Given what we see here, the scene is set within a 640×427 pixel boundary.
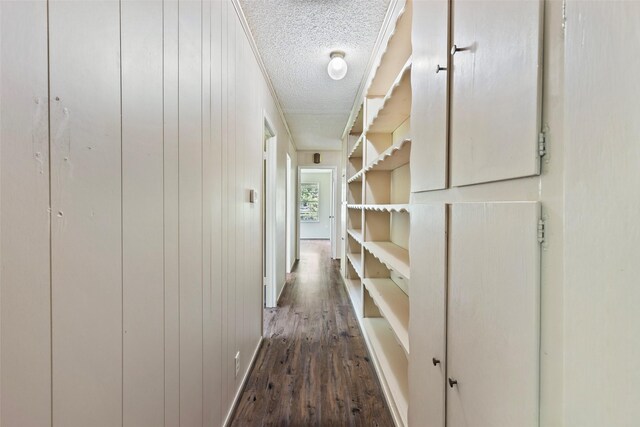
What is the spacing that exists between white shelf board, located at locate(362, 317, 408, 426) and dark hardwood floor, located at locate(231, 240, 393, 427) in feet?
0.43

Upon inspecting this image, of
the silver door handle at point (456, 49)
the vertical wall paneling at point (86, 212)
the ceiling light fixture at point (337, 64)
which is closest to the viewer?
the vertical wall paneling at point (86, 212)

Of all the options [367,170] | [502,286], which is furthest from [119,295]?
[367,170]

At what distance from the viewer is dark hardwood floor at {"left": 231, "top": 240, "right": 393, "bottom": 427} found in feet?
5.32

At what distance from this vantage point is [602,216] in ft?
1.41

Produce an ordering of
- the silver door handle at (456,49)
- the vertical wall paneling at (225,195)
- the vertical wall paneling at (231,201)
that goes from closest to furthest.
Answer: the silver door handle at (456,49) < the vertical wall paneling at (225,195) < the vertical wall paneling at (231,201)

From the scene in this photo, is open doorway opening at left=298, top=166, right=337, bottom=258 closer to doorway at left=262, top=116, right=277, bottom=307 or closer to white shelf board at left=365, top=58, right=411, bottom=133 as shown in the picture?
doorway at left=262, top=116, right=277, bottom=307

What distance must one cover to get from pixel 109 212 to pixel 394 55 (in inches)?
72.8

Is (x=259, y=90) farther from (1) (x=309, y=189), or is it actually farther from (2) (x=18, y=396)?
(1) (x=309, y=189)

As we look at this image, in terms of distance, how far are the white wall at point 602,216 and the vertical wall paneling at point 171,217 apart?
991 mm

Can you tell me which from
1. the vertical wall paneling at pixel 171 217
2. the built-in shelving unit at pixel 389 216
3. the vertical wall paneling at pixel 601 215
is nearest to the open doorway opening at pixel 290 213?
the built-in shelving unit at pixel 389 216

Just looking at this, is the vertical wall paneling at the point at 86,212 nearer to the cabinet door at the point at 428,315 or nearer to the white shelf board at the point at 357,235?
the cabinet door at the point at 428,315

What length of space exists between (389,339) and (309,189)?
820 centimetres

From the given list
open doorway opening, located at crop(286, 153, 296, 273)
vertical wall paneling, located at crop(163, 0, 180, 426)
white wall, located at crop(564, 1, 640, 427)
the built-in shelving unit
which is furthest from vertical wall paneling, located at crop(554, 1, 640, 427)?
open doorway opening, located at crop(286, 153, 296, 273)

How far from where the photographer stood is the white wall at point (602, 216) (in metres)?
0.39
